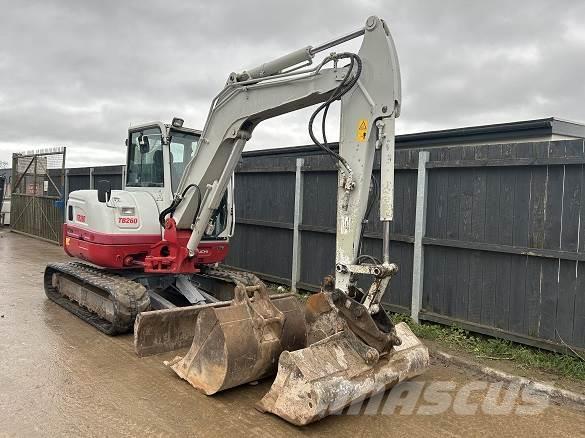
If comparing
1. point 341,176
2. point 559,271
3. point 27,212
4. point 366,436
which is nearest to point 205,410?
point 366,436

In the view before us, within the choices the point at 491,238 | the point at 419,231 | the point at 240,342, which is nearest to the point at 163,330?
the point at 240,342

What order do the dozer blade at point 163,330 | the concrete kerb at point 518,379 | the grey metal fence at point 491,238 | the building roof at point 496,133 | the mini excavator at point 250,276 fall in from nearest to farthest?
the mini excavator at point 250,276 → the concrete kerb at point 518,379 → the dozer blade at point 163,330 → the grey metal fence at point 491,238 → the building roof at point 496,133

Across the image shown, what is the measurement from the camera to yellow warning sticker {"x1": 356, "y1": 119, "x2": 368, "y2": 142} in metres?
4.18

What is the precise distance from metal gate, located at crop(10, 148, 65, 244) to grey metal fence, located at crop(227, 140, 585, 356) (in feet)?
34.8

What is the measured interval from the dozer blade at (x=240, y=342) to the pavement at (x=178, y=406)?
165 mm

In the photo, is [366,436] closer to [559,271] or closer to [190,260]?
[559,271]

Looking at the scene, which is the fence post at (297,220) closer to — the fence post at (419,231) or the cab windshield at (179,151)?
the cab windshield at (179,151)

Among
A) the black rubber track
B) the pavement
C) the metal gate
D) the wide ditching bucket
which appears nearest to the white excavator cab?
the black rubber track

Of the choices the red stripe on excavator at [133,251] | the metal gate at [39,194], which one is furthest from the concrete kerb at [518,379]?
the metal gate at [39,194]

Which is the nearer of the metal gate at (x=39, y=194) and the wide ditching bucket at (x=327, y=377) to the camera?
the wide ditching bucket at (x=327, y=377)

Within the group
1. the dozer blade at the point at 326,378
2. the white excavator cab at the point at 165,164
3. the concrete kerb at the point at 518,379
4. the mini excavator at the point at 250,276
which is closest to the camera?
the dozer blade at the point at 326,378

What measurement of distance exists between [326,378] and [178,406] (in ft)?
4.11

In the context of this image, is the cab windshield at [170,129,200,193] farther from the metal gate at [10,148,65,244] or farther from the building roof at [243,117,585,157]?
the metal gate at [10,148,65,244]

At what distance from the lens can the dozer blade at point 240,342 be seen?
398 centimetres
